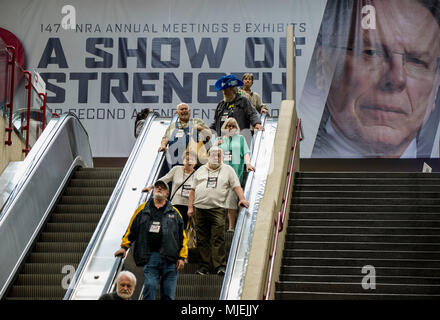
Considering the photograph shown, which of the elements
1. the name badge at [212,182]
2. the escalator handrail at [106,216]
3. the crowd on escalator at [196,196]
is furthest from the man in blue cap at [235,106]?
the name badge at [212,182]

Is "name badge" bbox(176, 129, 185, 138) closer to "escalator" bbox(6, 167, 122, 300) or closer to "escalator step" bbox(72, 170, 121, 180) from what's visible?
"escalator" bbox(6, 167, 122, 300)

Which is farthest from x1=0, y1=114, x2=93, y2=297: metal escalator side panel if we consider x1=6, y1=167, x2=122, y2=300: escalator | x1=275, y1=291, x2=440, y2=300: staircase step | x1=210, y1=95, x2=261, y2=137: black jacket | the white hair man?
x1=275, y1=291, x2=440, y2=300: staircase step

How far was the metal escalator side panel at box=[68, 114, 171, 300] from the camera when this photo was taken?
7844 mm

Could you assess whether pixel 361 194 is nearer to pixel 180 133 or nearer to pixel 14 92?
pixel 180 133

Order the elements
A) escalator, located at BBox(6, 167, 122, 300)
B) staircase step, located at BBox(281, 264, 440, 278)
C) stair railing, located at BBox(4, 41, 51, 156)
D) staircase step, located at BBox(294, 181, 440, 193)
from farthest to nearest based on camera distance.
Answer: stair railing, located at BBox(4, 41, 51, 156), staircase step, located at BBox(294, 181, 440, 193), escalator, located at BBox(6, 167, 122, 300), staircase step, located at BBox(281, 264, 440, 278)

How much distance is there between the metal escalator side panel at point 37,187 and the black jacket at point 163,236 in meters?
2.15

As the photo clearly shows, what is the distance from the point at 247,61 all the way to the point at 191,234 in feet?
26.7

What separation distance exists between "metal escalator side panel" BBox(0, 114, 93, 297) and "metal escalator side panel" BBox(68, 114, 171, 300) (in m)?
1.18

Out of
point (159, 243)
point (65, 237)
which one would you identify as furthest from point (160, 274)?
point (65, 237)

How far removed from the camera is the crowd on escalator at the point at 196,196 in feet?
24.0

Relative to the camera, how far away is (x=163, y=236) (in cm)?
732

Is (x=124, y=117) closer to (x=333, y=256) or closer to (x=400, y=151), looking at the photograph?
(x=400, y=151)

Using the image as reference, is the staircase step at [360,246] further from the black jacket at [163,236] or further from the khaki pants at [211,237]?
the black jacket at [163,236]

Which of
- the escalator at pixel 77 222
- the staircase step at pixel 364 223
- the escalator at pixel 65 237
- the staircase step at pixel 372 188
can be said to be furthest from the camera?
the staircase step at pixel 372 188
